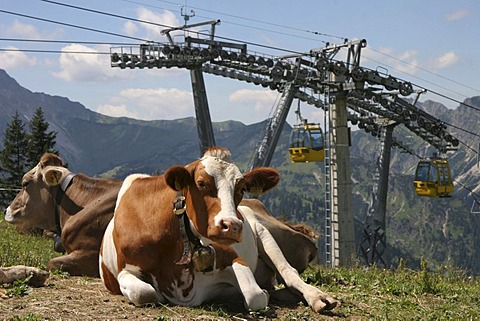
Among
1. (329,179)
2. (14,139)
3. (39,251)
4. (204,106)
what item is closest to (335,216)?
(329,179)

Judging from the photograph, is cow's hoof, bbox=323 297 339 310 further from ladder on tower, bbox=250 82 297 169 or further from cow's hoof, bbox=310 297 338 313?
ladder on tower, bbox=250 82 297 169

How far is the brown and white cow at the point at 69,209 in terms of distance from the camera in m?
9.54

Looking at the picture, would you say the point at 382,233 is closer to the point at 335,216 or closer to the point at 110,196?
the point at 335,216

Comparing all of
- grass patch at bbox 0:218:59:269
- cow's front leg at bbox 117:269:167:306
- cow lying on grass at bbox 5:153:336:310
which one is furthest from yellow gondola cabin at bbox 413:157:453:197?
cow's front leg at bbox 117:269:167:306

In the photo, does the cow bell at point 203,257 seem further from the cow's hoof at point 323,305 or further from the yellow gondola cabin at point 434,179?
the yellow gondola cabin at point 434,179

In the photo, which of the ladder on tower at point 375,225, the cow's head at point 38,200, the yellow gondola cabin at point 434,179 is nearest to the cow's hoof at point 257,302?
the cow's head at point 38,200

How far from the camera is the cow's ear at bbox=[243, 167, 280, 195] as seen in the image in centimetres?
678

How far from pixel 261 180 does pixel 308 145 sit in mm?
34941

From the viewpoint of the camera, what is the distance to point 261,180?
6859mm

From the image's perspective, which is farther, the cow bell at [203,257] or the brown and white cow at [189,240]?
the cow bell at [203,257]

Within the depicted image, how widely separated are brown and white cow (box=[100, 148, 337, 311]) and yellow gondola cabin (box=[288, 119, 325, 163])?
34.2 metres

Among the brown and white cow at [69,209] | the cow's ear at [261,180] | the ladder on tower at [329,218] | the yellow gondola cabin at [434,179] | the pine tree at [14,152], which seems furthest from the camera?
the pine tree at [14,152]

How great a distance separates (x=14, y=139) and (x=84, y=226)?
64.8 meters

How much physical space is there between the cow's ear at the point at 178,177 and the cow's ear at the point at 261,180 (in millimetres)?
568
